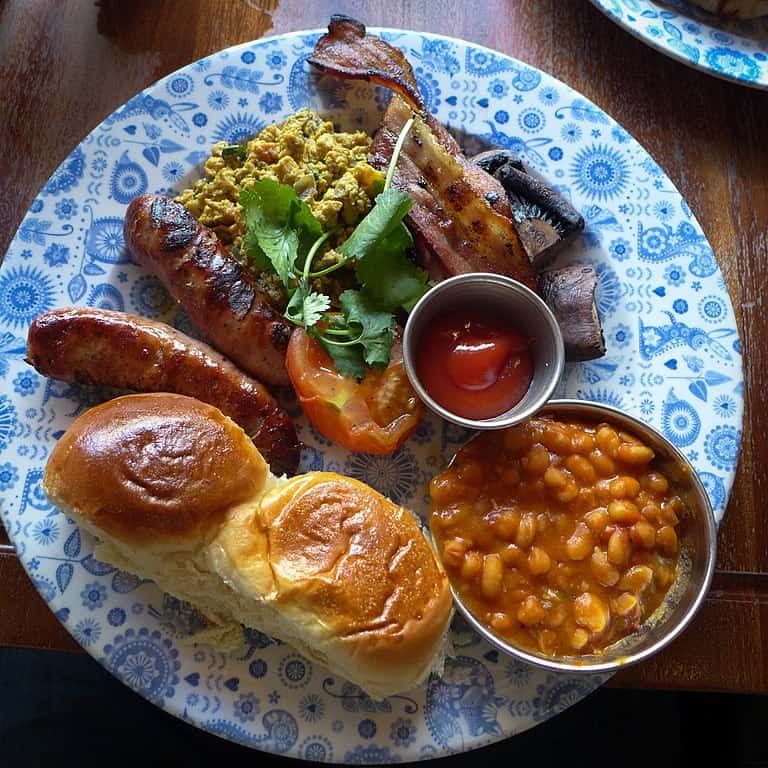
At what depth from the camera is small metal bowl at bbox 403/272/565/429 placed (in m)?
2.18

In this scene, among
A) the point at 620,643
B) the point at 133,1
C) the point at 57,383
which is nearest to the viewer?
the point at 620,643

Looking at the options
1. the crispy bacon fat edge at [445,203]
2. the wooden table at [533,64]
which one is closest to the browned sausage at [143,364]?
the wooden table at [533,64]

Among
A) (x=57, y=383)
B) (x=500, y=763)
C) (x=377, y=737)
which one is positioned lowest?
(x=500, y=763)

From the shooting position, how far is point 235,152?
2549 millimetres

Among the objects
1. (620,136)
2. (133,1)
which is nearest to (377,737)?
(620,136)

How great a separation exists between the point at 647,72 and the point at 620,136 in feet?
1.58

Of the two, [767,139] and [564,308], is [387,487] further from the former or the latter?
[767,139]

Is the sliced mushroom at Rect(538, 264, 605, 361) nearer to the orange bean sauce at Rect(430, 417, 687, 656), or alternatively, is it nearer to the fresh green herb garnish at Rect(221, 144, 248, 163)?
the orange bean sauce at Rect(430, 417, 687, 656)

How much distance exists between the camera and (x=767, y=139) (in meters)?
2.88

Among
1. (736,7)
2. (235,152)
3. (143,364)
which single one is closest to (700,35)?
(736,7)

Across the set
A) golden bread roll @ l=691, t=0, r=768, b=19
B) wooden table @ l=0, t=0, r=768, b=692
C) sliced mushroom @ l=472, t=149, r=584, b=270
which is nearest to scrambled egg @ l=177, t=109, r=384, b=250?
sliced mushroom @ l=472, t=149, r=584, b=270

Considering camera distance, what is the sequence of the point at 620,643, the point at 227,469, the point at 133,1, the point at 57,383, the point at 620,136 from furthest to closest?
1. the point at 133,1
2. the point at 620,136
3. the point at 57,383
4. the point at 620,643
5. the point at 227,469

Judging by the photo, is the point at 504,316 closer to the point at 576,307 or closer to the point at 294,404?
the point at 576,307

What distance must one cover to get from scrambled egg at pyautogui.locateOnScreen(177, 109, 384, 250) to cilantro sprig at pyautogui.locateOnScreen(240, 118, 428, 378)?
0.40 ft
